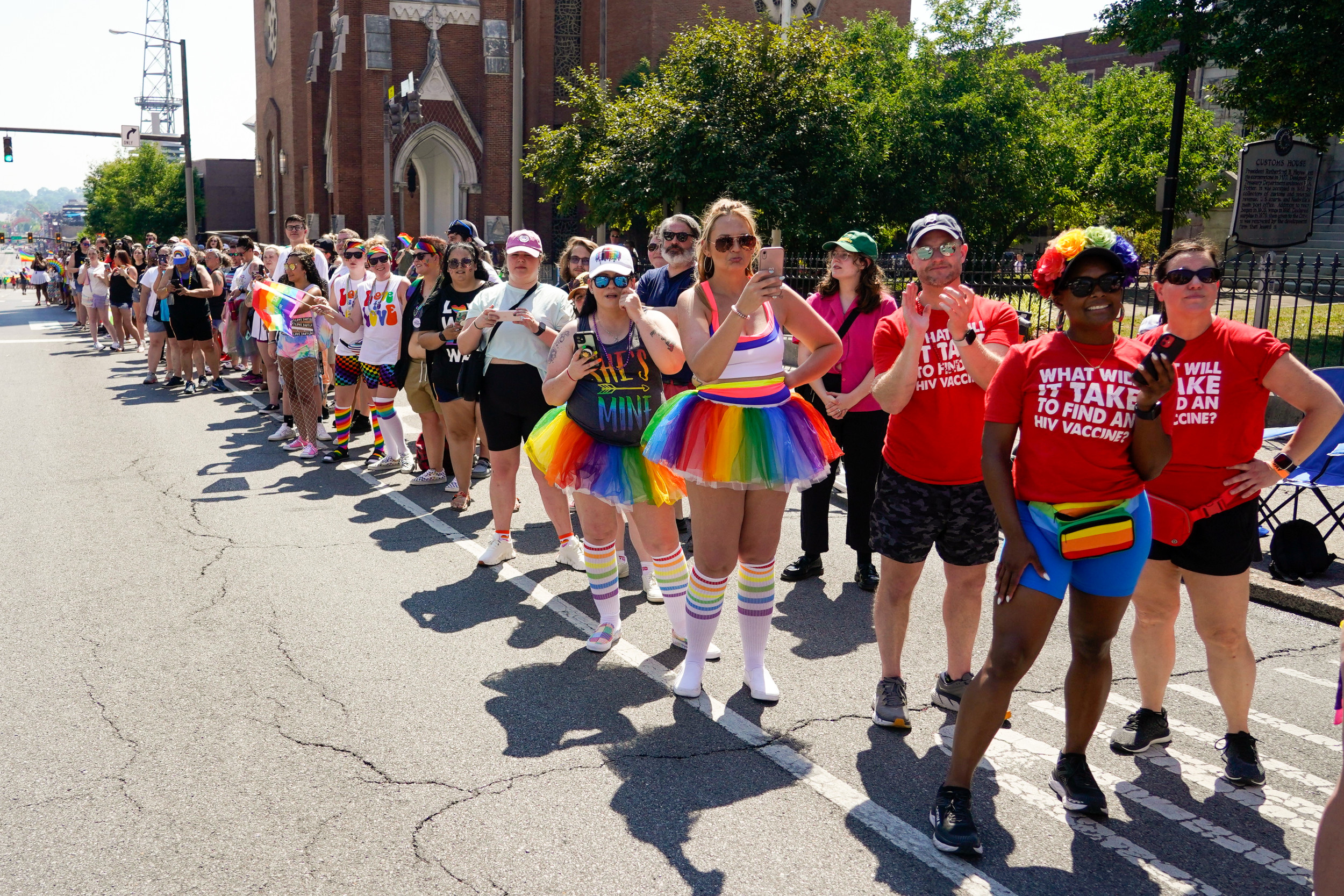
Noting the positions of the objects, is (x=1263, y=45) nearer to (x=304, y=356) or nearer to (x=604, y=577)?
(x=304, y=356)

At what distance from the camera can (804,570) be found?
22.3 feet

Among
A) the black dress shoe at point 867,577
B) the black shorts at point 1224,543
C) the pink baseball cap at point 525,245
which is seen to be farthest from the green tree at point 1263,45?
the black shorts at point 1224,543

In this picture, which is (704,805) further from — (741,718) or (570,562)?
(570,562)

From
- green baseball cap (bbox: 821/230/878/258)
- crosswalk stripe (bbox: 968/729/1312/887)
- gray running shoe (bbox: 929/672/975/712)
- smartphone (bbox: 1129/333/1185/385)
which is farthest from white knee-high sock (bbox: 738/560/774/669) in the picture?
green baseball cap (bbox: 821/230/878/258)

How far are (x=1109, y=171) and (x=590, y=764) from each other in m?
37.7

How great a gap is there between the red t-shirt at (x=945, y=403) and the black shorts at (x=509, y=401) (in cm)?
292

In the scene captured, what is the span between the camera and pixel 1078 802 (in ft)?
12.3

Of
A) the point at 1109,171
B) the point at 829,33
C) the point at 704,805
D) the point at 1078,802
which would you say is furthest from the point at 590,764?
the point at 1109,171

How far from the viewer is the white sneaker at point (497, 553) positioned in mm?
6938

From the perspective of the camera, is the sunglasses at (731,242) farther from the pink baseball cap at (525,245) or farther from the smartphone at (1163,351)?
the pink baseball cap at (525,245)

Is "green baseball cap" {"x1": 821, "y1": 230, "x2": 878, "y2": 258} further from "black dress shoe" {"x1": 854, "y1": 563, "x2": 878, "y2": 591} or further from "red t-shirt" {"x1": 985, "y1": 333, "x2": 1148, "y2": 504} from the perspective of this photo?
"red t-shirt" {"x1": 985, "y1": 333, "x2": 1148, "y2": 504}

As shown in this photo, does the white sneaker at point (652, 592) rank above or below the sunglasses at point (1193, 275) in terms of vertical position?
below

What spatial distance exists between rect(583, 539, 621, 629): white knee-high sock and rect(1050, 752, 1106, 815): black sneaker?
2359mm

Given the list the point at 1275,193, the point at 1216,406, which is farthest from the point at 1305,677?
the point at 1275,193
